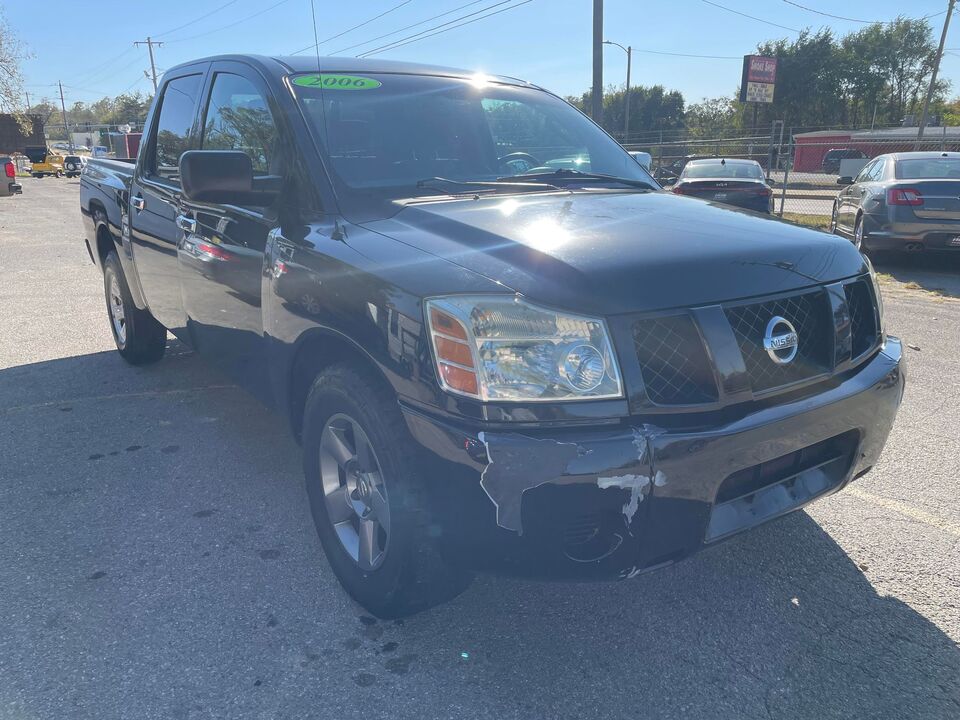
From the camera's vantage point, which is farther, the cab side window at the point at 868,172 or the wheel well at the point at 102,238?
the cab side window at the point at 868,172

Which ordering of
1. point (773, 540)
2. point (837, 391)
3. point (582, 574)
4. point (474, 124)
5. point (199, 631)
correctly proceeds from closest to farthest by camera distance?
point (582, 574) → point (837, 391) → point (199, 631) → point (773, 540) → point (474, 124)

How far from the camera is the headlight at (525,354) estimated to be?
1.98 metres

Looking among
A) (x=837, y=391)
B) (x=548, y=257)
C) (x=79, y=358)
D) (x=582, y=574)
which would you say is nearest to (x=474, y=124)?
(x=548, y=257)

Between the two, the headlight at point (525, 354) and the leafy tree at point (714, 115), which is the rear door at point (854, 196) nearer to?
the headlight at point (525, 354)

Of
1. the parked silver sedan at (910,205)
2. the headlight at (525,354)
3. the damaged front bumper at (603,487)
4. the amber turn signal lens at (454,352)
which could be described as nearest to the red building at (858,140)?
the parked silver sedan at (910,205)

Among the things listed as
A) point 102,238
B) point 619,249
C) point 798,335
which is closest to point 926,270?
point 798,335

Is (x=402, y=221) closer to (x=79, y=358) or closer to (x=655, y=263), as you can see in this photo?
(x=655, y=263)

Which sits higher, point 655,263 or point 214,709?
point 655,263

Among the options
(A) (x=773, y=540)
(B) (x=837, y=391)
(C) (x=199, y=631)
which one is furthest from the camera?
(A) (x=773, y=540)

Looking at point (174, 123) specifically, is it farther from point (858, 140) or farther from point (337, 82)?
point (858, 140)

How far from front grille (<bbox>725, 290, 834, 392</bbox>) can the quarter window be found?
304 cm

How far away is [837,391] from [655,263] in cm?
74

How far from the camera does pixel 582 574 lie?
6.72ft

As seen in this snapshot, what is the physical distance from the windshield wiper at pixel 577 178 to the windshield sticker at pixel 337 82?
73 centimetres
